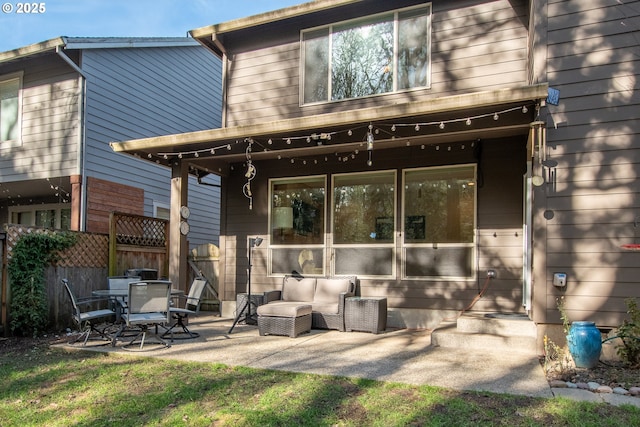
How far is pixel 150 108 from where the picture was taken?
10445mm

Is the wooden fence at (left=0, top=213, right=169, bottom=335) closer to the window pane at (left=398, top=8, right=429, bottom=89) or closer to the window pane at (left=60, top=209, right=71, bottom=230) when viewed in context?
the window pane at (left=60, top=209, right=71, bottom=230)

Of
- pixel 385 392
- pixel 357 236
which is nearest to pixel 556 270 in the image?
pixel 385 392

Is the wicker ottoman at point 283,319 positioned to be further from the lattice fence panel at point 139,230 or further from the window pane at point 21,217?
the window pane at point 21,217

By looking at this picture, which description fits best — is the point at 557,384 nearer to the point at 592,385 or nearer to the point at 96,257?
the point at 592,385

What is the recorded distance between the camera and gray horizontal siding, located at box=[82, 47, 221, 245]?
29.6ft

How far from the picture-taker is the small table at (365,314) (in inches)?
243

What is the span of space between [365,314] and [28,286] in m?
4.66

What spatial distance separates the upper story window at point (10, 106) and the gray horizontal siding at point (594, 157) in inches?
399

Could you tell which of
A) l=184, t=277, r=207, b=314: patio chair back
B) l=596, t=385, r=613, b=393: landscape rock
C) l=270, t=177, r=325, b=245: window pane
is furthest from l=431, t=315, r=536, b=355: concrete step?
l=184, t=277, r=207, b=314: patio chair back

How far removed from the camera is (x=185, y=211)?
718 centimetres

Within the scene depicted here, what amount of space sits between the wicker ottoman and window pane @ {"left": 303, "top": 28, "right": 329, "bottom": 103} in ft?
11.7

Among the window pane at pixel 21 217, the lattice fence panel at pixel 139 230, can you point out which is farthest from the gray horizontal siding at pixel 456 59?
the window pane at pixel 21 217

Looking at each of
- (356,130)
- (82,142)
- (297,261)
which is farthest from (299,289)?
(82,142)

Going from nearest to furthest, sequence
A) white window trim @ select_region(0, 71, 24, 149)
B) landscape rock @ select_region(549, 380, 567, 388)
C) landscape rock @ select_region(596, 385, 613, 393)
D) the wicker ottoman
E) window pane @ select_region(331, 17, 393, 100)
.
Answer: landscape rock @ select_region(596, 385, 613, 393) < landscape rock @ select_region(549, 380, 567, 388) < the wicker ottoman < window pane @ select_region(331, 17, 393, 100) < white window trim @ select_region(0, 71, 24, 149)
